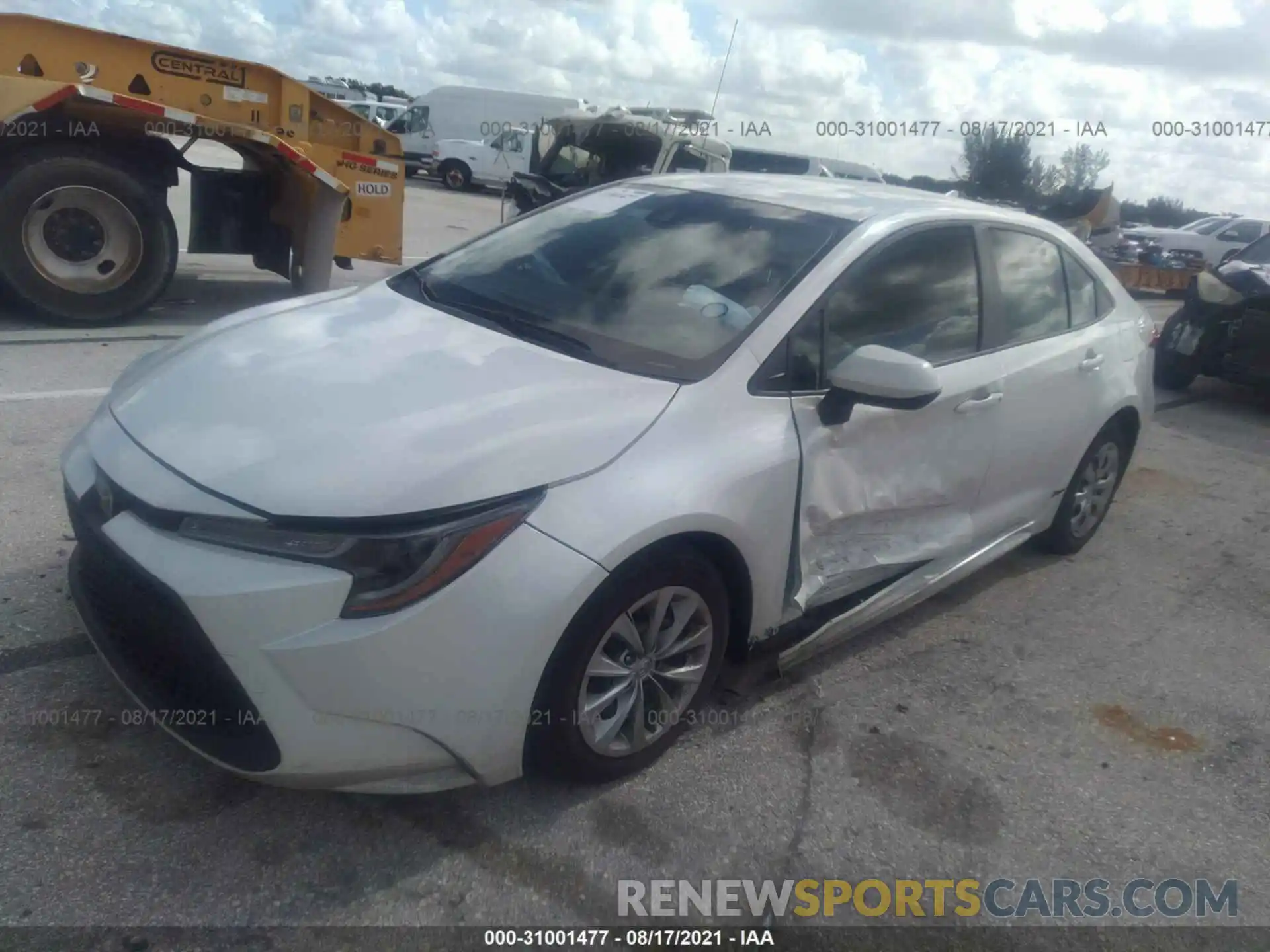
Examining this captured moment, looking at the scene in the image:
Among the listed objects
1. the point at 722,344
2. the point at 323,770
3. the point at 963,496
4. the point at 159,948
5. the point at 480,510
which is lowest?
the point at 159,948

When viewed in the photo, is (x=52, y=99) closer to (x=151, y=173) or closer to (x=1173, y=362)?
(x=151, y=173)

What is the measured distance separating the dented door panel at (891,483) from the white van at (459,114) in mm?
26234

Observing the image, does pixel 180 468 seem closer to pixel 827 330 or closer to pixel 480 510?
pixel 480 510

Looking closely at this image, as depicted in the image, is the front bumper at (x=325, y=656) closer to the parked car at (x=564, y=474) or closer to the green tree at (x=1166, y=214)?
the parked car at (x=564, y=474)

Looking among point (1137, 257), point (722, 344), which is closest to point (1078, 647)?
point (722, 344)

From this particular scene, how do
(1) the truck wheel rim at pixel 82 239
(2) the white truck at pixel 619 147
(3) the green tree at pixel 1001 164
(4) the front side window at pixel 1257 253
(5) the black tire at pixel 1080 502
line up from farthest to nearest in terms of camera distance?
1. (3) the green tree at pixel 1001 164
2. (2) the white truck at pixel 619 147
3. (4) the front side window at pixel 1257 253
4. (1) the truck wheel rim at pixel 82 239
5. (5) the black tire at pixel 1080 502

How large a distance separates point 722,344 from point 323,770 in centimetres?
159

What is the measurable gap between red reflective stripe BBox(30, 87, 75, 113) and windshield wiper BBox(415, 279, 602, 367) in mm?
5003

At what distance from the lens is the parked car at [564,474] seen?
2379mm

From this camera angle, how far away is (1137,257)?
69.5ft

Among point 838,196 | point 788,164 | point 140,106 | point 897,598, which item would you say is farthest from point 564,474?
point 788,164

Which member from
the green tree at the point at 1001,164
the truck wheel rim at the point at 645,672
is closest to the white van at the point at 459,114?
the green tree at the point at 1001,164

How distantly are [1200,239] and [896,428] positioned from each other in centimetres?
2313

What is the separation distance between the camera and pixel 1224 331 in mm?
8648
